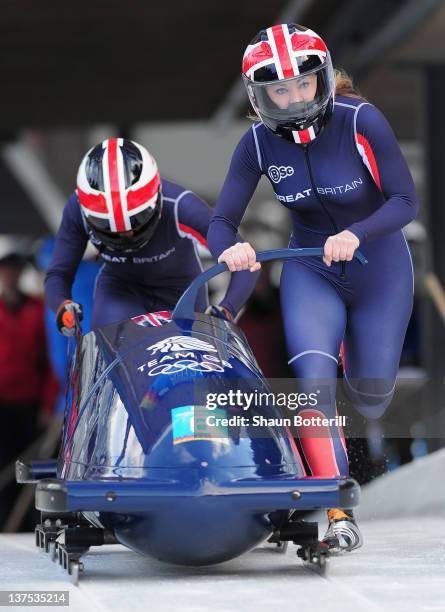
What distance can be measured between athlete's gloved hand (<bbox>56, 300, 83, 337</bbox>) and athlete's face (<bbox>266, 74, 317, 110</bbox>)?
1098 millimetres

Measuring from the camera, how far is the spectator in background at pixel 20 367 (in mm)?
8484

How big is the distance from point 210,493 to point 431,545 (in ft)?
3.70

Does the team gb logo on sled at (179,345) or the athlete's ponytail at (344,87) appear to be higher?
the athlete's ponytail at (344,87)

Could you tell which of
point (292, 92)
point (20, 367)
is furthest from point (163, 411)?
point (20, 367)

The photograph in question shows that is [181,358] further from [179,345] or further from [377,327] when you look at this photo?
[377,327]

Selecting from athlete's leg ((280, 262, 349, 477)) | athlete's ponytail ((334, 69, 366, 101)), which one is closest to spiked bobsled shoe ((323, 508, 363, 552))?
athlete's leg ((280, 262, 349, 477))

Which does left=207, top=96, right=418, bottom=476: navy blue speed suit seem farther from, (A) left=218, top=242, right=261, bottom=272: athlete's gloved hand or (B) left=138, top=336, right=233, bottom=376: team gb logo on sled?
(B) left=138, top=336, right=233, bottom=376: team gb logo on sled

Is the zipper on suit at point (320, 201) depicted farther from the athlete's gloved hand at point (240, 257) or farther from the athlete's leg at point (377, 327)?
the athlete's gloved hand at point (240, 257)

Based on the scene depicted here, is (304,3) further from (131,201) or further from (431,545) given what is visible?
(431,545)

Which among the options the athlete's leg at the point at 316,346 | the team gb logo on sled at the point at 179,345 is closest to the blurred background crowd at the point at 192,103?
the athlete's leg at the point at 316,346

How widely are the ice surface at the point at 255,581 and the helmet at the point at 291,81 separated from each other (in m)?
1.32

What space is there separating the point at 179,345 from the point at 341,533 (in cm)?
71

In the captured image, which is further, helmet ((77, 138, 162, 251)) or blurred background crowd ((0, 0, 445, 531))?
blurred background crowd ((0, 0, 445, 531))

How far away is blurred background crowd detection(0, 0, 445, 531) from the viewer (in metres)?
8.02
